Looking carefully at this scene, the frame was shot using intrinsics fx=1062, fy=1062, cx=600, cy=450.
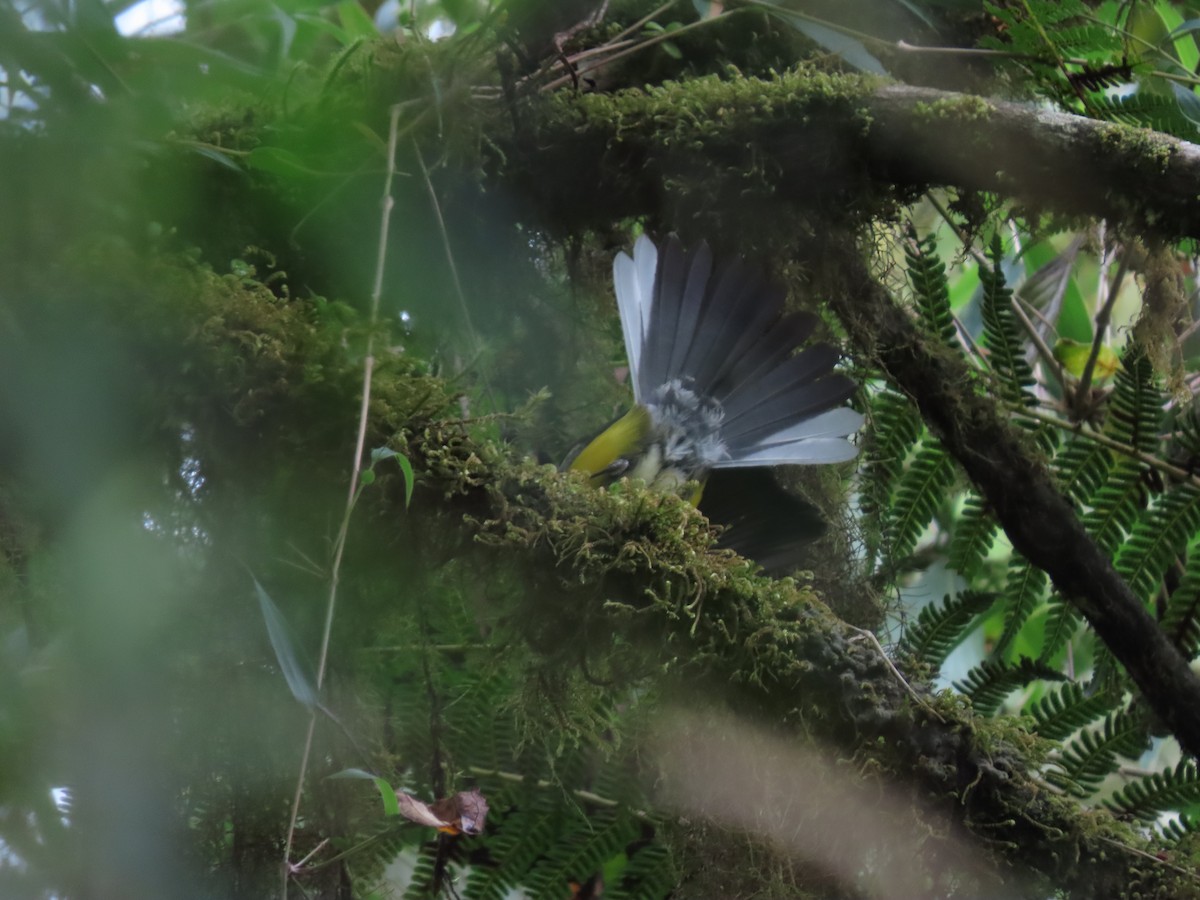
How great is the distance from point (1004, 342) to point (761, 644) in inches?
38.0

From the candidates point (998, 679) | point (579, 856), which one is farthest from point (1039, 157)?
point (579, 856)

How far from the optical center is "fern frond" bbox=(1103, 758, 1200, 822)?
1629 millimetres

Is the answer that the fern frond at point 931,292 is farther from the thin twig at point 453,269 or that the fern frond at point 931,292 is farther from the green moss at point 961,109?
the thin twig at point 453,269

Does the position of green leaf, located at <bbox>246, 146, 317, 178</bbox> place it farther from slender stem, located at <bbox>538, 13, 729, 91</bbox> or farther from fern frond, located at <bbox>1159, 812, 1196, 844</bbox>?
fern frond, located at <bbox>1159, 812, 1196, 844</bbox>

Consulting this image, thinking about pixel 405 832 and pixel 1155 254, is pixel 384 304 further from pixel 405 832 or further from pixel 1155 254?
pixel 1155 254

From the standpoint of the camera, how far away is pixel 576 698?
1.39 meters

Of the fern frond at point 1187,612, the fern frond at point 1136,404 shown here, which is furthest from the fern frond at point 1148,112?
A: the fern frond at point 1187,612

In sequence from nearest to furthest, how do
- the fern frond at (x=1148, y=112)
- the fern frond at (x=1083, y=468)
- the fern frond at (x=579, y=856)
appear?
the fern frond at (x=1148, y=112) < the fern frond at (x=579, y=856) < the fern frond at (x=1083, y=468)

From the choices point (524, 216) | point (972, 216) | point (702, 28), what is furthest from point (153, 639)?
point (702, 28)

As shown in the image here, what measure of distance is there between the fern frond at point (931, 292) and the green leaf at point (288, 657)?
49.6 inches

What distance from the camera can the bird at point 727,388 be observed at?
182cm

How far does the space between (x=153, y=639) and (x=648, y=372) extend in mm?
1194

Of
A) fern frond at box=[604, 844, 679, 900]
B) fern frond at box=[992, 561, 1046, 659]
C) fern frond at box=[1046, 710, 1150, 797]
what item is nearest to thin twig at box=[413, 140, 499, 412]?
fern frond at box=[604, 844, 679, 900]

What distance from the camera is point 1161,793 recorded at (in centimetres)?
165
